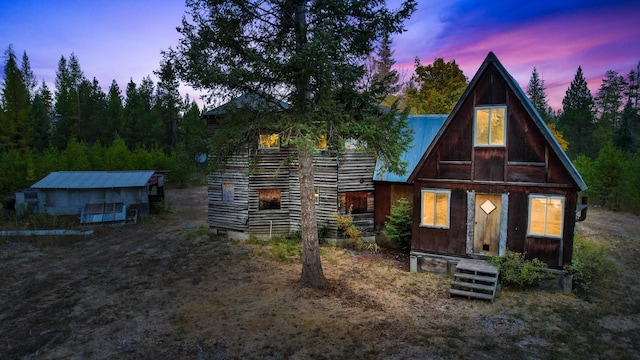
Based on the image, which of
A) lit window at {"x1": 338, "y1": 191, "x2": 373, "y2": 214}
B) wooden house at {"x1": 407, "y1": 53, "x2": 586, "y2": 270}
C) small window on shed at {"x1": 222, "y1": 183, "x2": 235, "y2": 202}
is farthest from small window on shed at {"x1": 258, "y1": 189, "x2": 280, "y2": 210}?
wooden house at {"x1": 407, "y1": 53, "x2": 586, "y2": 270}

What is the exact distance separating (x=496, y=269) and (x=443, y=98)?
1963 centimetres

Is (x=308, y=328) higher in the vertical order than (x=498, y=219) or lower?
lower

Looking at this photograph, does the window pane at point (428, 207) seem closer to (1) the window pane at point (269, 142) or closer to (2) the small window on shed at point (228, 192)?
(1) the window pane at point (269, 142)

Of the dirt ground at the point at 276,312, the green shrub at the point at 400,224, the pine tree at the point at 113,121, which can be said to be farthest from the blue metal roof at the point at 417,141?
the pine tree at the point at 113,121

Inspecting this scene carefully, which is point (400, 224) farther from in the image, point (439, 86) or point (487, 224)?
point (439, 86)

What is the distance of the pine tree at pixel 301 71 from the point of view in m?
11.0

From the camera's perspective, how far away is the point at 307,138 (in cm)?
1035

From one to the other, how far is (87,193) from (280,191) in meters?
15.4

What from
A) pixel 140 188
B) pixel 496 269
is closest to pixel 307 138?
pixel 496 269

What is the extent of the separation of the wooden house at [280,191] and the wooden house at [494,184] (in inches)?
197

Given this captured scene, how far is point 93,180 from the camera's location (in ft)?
85.5

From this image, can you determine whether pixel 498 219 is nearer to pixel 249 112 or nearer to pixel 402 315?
pixel 402 315

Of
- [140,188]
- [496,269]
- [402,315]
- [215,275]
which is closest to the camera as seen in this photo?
[402,315]

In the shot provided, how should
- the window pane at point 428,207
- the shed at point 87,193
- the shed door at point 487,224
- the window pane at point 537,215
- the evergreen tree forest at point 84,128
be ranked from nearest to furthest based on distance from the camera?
the window pane at point 537,215 < the shed door at point 487,224 < the window pane at point 428,207 < the shed at point 87,193 < the evergreen tree forest at point 84,128
